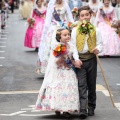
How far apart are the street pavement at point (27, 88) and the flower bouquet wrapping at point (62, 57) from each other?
0.80m

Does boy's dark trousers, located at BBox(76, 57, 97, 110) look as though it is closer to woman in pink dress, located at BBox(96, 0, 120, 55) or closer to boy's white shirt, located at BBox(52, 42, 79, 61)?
boy's white shirt, located at BBox(52, 42, 79, 61)

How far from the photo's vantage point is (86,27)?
30.5 feet

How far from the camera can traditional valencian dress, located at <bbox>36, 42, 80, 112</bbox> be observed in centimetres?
920

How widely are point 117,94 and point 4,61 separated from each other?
7.02 metres

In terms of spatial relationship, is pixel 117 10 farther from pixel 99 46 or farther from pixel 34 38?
pixel 99 46

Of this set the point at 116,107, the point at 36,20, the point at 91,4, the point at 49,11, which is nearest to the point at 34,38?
the point at 36,20

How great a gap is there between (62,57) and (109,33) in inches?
423

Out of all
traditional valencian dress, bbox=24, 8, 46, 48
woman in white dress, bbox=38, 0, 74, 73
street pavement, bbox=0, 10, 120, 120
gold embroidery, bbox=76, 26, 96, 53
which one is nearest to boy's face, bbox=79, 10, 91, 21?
gold embroidery, bbox=76, 26, 96, 53

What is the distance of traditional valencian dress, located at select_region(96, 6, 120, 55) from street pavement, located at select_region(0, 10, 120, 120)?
0.39m

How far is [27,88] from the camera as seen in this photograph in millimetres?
12578

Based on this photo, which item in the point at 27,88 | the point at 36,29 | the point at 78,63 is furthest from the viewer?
the point at 36,29

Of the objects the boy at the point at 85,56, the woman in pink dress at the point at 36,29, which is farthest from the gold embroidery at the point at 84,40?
the woman in pink dress at the point at 36,29

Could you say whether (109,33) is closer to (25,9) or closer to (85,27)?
(85,27)

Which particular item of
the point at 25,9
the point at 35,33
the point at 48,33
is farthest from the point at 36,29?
the point at 25,9
